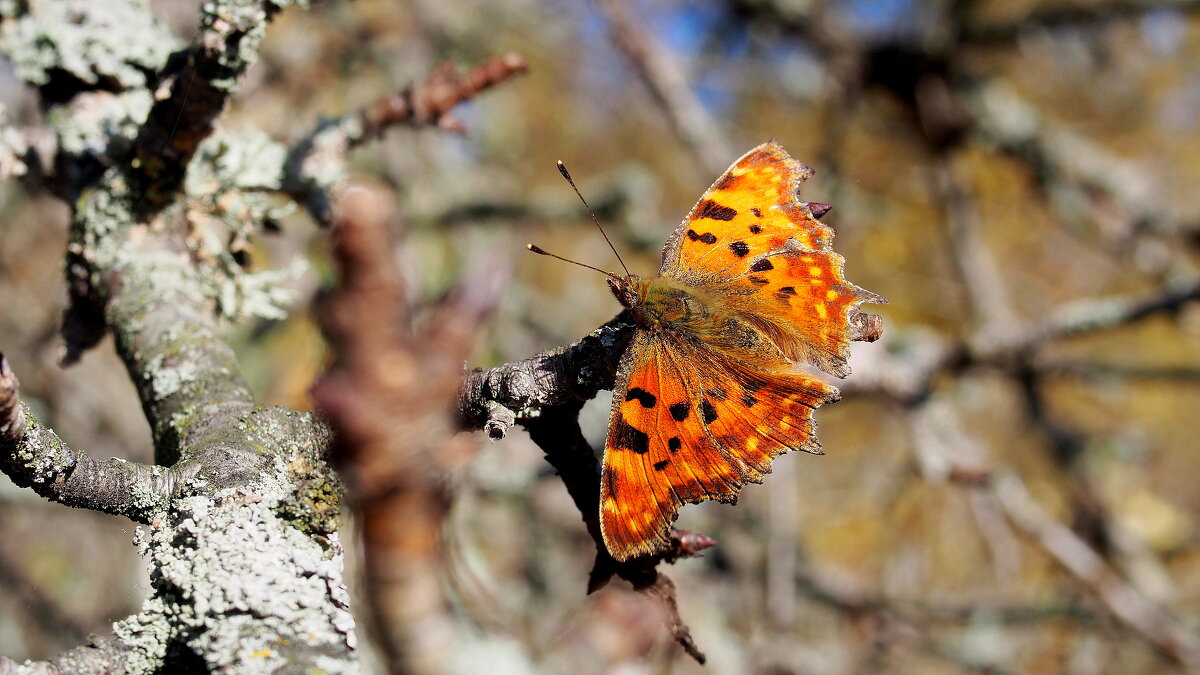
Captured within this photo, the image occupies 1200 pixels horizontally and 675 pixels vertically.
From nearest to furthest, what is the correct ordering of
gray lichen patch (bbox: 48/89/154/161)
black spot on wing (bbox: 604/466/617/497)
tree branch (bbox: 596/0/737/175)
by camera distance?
black spot on wing (bbox: 604/466/617/497) → gray lichen patch (bbox: 48/89/154/161) → tree branch (bbox: 596/0/737/175)

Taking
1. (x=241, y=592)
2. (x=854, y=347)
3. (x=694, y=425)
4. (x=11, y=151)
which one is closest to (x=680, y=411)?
(x=694, y=425)

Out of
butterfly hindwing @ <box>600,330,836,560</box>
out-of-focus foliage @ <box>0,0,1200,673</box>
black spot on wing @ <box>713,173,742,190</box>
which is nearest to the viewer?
butterfly hindwing @ <box>600,330,836,560</box>

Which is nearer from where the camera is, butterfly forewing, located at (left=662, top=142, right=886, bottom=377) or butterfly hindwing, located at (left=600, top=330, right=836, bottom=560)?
butterfly hindwing, located at (left=600, top=330, right=836, bottom=560)

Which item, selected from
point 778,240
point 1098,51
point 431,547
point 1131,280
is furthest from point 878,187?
point 431,547

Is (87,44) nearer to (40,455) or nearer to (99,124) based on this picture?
(99,124)

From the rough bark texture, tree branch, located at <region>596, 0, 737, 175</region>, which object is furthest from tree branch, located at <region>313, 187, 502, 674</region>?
tree branch, located at <region>596, 0, 737, 175</region>

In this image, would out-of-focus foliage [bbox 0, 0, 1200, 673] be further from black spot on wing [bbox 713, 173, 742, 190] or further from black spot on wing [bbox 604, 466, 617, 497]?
black spot on wing [bbox 713, 173, 742, 190]

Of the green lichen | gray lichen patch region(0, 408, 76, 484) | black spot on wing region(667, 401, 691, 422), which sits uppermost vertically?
black spot on wing region(667, 401, 691, 422)

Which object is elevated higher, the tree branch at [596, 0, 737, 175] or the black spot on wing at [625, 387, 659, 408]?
the tree branch at [596, 0, 737, 175]

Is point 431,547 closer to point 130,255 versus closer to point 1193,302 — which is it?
point 130,255
